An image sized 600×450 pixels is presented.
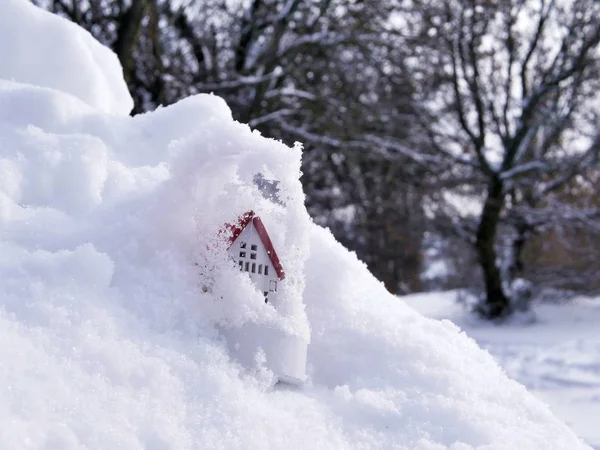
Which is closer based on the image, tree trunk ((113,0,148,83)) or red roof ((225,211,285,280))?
red roof ((225,211,285,280))

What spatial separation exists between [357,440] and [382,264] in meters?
18.0

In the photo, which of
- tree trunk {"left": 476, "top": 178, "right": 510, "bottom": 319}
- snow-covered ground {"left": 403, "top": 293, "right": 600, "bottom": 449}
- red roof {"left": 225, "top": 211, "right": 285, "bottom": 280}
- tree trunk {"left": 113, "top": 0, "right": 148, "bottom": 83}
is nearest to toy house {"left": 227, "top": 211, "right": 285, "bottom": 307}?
red roof {"left": 225, "top": 211, "right": 285, "bottom": 280}

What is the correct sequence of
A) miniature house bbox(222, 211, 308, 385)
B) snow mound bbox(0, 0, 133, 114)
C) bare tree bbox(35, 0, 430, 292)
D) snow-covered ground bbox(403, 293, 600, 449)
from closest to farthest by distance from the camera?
1. miniature house bbox(222, 211, 308, 385)
2. snow mound bbox(0, 0, 133, 114)
3. snow-covered ground bbox(403, 293, 600, 449)
4. bare tree bbox(35, 0, 430, 292)

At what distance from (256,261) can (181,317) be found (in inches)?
10.3

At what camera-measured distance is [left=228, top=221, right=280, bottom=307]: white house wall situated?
1809mm

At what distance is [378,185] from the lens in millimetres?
13664

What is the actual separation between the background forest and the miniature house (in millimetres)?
6266

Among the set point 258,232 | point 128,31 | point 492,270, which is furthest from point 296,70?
point 258,232

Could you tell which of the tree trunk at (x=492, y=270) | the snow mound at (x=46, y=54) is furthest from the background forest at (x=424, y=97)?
the snow mound at (x=46, y=54)

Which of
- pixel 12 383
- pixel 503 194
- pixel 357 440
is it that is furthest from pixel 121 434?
pixel 503 194

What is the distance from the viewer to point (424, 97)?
11125mm

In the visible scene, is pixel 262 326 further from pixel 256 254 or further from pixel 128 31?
pixel 128 31

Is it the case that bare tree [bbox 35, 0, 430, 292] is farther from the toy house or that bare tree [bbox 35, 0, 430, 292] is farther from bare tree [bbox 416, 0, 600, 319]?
the toy house

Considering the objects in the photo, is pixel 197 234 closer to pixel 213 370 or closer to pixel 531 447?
pixel 213 370
